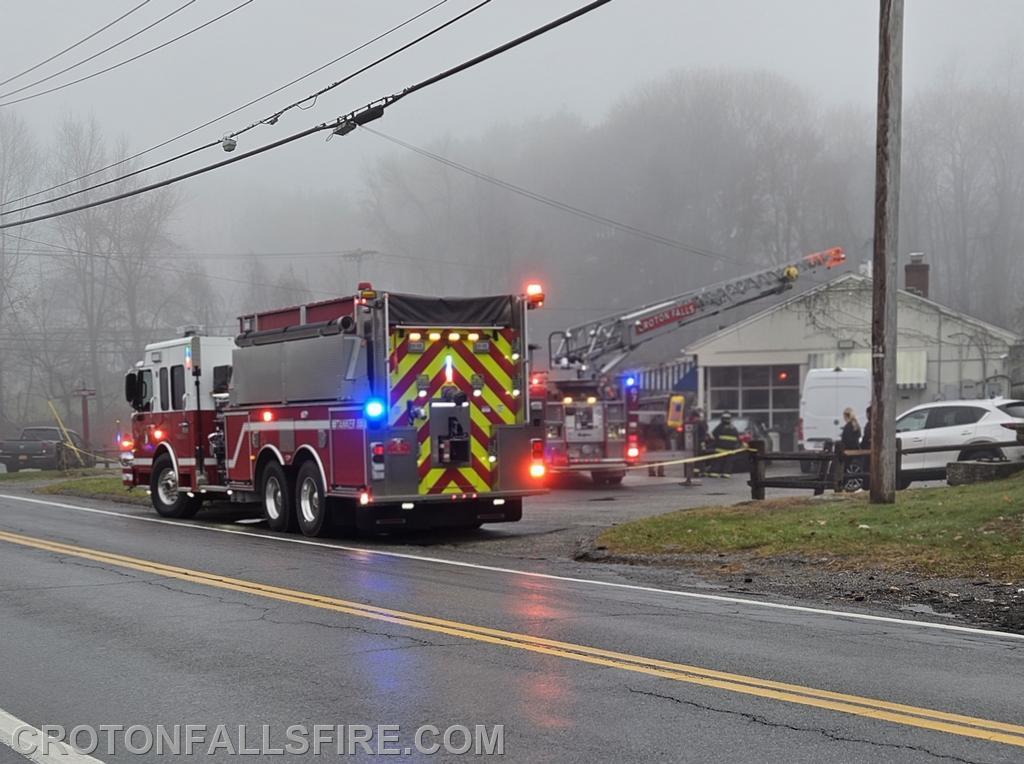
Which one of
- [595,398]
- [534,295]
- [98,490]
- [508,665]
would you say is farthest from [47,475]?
[508,665]

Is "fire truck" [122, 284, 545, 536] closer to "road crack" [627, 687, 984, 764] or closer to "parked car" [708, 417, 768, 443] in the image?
"road crack" [627, 687, 984, 764]

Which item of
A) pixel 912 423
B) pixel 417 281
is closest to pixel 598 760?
pixel 912 423

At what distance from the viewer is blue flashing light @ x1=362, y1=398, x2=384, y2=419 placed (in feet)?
44.6

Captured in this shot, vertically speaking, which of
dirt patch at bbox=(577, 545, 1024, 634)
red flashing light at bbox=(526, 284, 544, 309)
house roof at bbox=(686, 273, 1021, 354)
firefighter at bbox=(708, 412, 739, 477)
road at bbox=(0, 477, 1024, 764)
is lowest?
dirt patch at bbox=(577, 545, 1024, 634)

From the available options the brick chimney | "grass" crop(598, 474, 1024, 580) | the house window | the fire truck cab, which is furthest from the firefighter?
the brick chimney

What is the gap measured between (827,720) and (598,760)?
4.31ft

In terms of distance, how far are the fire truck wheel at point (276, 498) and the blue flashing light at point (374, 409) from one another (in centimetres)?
241

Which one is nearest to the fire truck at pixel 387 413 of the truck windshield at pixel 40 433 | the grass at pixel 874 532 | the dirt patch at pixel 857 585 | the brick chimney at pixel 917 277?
the grass at pixel 874 532

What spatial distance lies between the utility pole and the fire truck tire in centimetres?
1091

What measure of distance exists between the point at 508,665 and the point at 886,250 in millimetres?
8587

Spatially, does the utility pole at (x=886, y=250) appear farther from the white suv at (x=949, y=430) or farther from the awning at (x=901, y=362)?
the awning at (x=901, y=362)

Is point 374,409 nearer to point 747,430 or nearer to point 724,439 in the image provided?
point 724,439

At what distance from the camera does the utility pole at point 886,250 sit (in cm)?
1297

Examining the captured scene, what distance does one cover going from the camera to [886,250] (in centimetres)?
1318
